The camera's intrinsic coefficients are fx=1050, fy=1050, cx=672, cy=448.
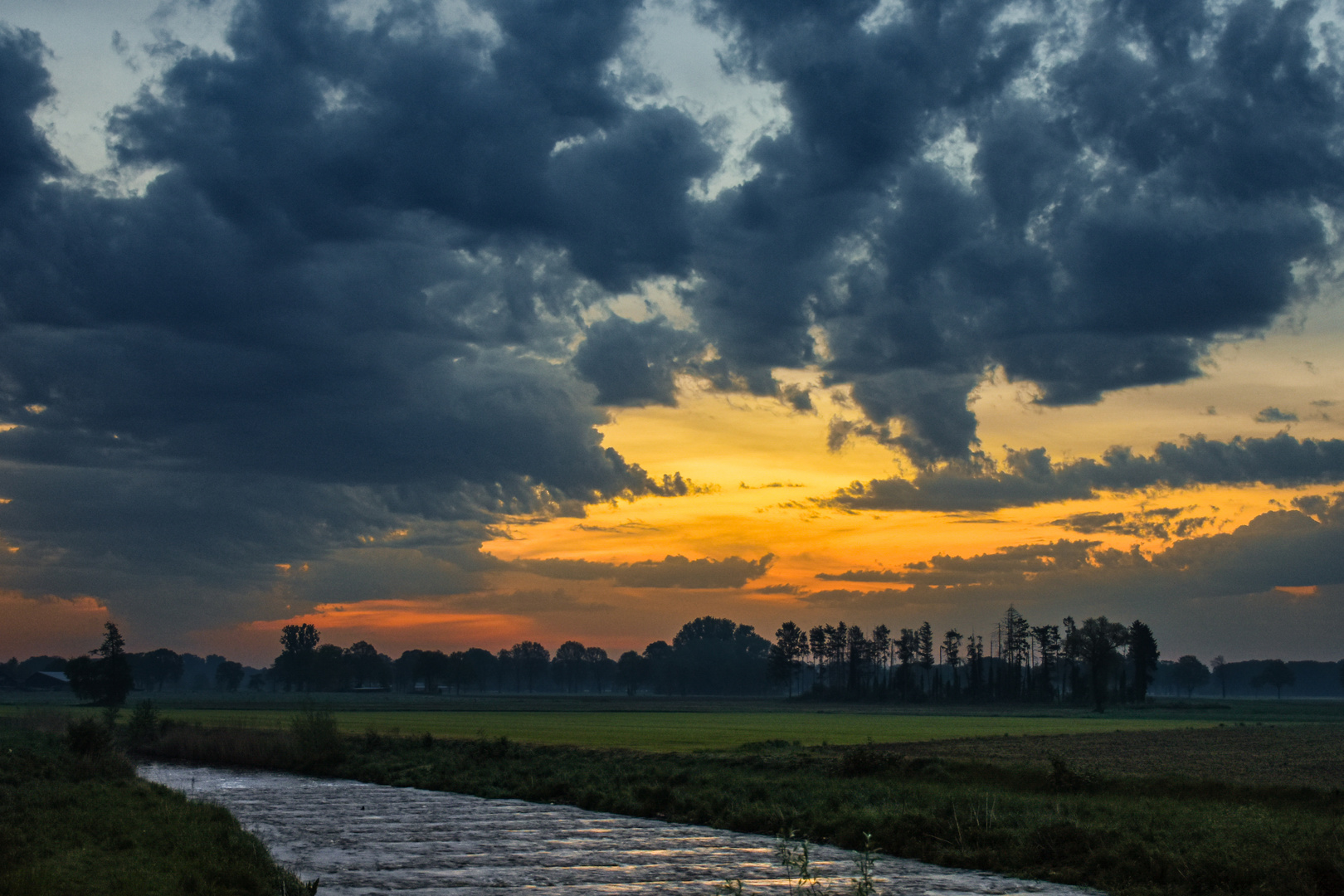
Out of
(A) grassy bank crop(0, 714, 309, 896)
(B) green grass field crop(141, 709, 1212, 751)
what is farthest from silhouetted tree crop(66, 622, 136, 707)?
(A) grassy bank crop(0, 714, 309, 896)

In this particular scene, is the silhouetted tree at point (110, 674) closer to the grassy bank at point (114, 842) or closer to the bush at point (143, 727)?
the bush at point (143, 727)

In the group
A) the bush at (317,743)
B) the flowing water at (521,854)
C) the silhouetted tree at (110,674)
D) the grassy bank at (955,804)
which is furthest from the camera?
the silhouetted tree at (110,674)

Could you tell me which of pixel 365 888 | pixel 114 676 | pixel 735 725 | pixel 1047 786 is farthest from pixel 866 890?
pixel 114 676

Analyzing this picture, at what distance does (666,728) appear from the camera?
340 feet

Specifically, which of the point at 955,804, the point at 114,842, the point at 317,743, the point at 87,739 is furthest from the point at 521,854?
the point at 317,743

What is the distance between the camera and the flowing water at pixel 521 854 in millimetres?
27234

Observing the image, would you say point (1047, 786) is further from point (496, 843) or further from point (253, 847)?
point (253, 847)

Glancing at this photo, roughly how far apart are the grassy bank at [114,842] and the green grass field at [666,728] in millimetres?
35458

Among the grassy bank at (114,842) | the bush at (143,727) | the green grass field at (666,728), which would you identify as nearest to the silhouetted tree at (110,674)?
the green grass field at (666,728)

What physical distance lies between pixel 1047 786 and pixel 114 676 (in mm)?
180069

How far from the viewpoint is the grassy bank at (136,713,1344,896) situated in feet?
88.0

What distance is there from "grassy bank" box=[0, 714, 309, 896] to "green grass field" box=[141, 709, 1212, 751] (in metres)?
35.5

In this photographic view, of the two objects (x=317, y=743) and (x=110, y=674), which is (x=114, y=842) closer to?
(x=317, y=743)

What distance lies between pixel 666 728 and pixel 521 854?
7248 cm
